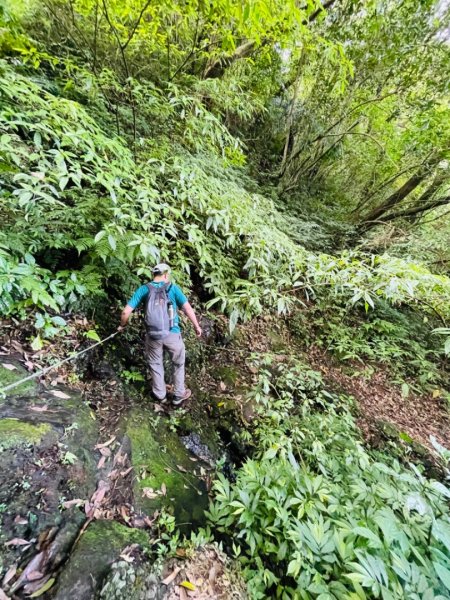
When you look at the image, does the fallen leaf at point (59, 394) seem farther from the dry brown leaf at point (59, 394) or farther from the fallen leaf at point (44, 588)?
the fallen leaf at point (44, 588)

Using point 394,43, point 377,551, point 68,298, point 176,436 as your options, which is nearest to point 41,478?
point 176,436

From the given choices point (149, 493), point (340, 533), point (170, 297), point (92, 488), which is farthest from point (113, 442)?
point (340, 533)

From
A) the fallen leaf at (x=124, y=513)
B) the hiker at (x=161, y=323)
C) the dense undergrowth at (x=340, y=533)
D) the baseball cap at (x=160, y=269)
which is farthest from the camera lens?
the hiker at (x=161, y=323)

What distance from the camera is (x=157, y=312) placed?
3469 millimetres

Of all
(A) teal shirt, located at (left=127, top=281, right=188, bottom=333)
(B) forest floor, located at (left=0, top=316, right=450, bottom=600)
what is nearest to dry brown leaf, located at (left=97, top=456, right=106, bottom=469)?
(B) forest floor, located at (left=0, top=316, right=450, bottom=600)

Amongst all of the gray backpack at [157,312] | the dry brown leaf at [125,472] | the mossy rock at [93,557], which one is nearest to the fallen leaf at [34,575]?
the mossy rock at [93,557]

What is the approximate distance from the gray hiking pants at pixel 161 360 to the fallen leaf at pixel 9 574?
2.10 meters

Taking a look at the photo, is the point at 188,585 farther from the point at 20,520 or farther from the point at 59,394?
the point at 59,394

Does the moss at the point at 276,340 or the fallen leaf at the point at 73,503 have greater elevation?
the moss at the point at 276,340

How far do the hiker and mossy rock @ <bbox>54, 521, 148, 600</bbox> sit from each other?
1695 millimetres

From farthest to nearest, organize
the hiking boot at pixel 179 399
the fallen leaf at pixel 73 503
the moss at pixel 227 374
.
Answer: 1. the moss at pixel 227 374
2. the hiking boot at pixel 179 399
3. the fallen leaf at pixel 73 503

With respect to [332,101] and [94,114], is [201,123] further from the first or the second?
[332,101]

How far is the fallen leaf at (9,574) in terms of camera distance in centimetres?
172

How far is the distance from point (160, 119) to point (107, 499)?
513 centimetres
